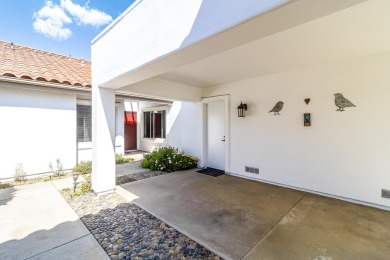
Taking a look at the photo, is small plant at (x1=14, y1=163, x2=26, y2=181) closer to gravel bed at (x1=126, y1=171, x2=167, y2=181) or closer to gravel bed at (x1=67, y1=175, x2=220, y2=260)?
gravel bed at (x1=67, y1=175, x2=220, y2=260)

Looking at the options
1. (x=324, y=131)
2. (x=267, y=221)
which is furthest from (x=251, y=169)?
Answer: (x=267, y=221)

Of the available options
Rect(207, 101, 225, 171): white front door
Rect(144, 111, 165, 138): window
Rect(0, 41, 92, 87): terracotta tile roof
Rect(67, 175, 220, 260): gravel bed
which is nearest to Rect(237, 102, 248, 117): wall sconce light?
Rect(207, 101, 225, 171): white front door

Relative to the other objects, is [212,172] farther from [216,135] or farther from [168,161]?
[168,161]

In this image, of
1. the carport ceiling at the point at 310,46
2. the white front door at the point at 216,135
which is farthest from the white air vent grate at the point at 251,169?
the carport ceiling at the point at 310,46

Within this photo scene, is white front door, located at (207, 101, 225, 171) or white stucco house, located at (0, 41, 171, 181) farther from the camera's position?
white front door, located at (207, 101, 225, 171)

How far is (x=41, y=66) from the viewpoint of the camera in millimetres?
7246

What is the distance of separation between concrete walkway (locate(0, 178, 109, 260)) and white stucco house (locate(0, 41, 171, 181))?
72.4 inches

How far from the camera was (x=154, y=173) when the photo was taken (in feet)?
23.7

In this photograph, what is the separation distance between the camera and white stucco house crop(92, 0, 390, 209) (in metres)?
2.33

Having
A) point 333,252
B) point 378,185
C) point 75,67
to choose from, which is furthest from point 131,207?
point 75,67

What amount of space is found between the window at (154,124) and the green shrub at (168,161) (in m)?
3.26

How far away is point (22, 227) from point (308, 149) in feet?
22.3

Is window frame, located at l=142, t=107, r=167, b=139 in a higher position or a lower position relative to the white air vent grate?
A: higher

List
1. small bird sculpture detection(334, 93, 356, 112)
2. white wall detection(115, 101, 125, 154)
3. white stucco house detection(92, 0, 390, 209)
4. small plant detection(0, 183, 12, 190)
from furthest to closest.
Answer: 1. white wall detection(115, 101, 125, 154)
2. small plant detection(0, 183, 12, 190)
3. small bird sculpture detection(334, 93, 356, 112)
4. white stucco house detection(92, 0, 390, 209)
